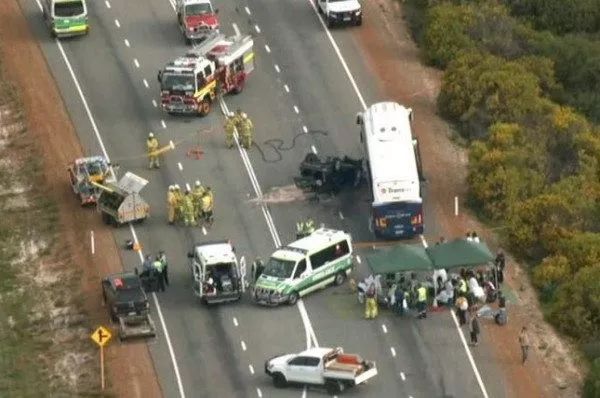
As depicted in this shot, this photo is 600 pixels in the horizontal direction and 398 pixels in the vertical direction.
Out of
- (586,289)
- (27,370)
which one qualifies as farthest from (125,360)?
(586,289)

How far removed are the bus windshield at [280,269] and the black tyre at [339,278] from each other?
245 cm

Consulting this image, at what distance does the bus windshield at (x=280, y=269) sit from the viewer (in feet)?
283

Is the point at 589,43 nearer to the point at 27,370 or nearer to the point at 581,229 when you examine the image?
the point at 581,229

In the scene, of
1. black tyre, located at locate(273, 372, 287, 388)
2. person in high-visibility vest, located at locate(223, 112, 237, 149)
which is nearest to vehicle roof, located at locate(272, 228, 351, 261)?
black tyre, located at locate(273, 372, 287, 388)

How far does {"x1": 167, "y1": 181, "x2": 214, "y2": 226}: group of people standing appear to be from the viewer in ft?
304

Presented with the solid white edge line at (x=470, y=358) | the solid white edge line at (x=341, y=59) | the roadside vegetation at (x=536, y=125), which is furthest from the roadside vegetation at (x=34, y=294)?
the roadside vegetation at (x=536, y=125)

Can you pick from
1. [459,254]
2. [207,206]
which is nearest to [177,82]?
[207,206]

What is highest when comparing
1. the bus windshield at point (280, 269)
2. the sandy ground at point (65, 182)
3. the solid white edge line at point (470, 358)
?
the bus windshield at point (280, 269)

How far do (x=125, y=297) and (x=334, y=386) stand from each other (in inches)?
382

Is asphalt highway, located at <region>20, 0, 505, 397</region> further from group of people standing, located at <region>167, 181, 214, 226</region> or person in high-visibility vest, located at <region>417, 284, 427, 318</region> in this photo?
group of people standing, located at <region>167, 181, 214, 226</region>

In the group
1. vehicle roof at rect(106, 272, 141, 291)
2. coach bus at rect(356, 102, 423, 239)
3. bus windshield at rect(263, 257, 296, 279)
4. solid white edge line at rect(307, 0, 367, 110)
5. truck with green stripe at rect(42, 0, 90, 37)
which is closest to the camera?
vehicle roof at rect(106, 272, 141, 291)

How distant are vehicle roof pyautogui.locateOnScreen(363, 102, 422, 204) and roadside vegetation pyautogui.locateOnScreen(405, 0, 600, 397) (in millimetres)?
4357

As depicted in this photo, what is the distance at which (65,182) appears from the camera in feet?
323

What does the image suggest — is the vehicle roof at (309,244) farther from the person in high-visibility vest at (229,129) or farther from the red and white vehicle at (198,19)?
the red and white vehicle at (198,19)
